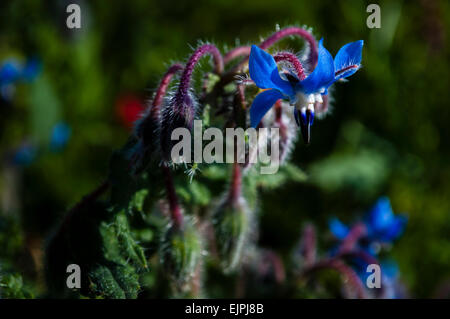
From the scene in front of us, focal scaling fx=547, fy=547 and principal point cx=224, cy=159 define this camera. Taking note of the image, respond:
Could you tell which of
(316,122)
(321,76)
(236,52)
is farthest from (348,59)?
(316,122)

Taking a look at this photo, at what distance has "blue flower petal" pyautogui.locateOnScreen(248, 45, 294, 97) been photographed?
0.91m

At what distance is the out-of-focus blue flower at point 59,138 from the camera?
277cm

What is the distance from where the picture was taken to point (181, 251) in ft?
4.12

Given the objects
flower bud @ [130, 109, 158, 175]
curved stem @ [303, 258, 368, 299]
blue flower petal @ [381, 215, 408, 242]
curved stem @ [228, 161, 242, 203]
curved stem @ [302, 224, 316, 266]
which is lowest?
curved stem @ [303, 258, 368, 299]

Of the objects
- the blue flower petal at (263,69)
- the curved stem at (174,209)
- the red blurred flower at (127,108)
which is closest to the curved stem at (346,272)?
the curved stem at (174,209)

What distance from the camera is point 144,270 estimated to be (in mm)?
1156

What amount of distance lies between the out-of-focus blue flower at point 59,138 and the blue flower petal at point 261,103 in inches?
78.0

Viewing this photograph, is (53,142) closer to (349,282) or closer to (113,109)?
(113,109)

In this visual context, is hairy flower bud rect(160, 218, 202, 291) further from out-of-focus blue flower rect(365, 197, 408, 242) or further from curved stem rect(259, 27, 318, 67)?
out-of-focus blue flower rect(365, 197, 408, 242)

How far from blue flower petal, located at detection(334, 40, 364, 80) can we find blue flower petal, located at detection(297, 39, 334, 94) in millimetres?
26

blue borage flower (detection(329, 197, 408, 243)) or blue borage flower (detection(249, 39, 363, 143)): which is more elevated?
blue borage flower (detection(249, 39, 363, 143))

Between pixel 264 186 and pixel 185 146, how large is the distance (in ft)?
1.82

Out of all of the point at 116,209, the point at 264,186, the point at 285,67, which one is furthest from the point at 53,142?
the point at 285,67

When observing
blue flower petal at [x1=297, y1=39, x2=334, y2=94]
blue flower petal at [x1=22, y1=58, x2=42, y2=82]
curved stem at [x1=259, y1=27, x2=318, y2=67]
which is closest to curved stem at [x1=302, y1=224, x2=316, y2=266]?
curved stem at [x1=259, y1=27, x2=318, y2=67]
